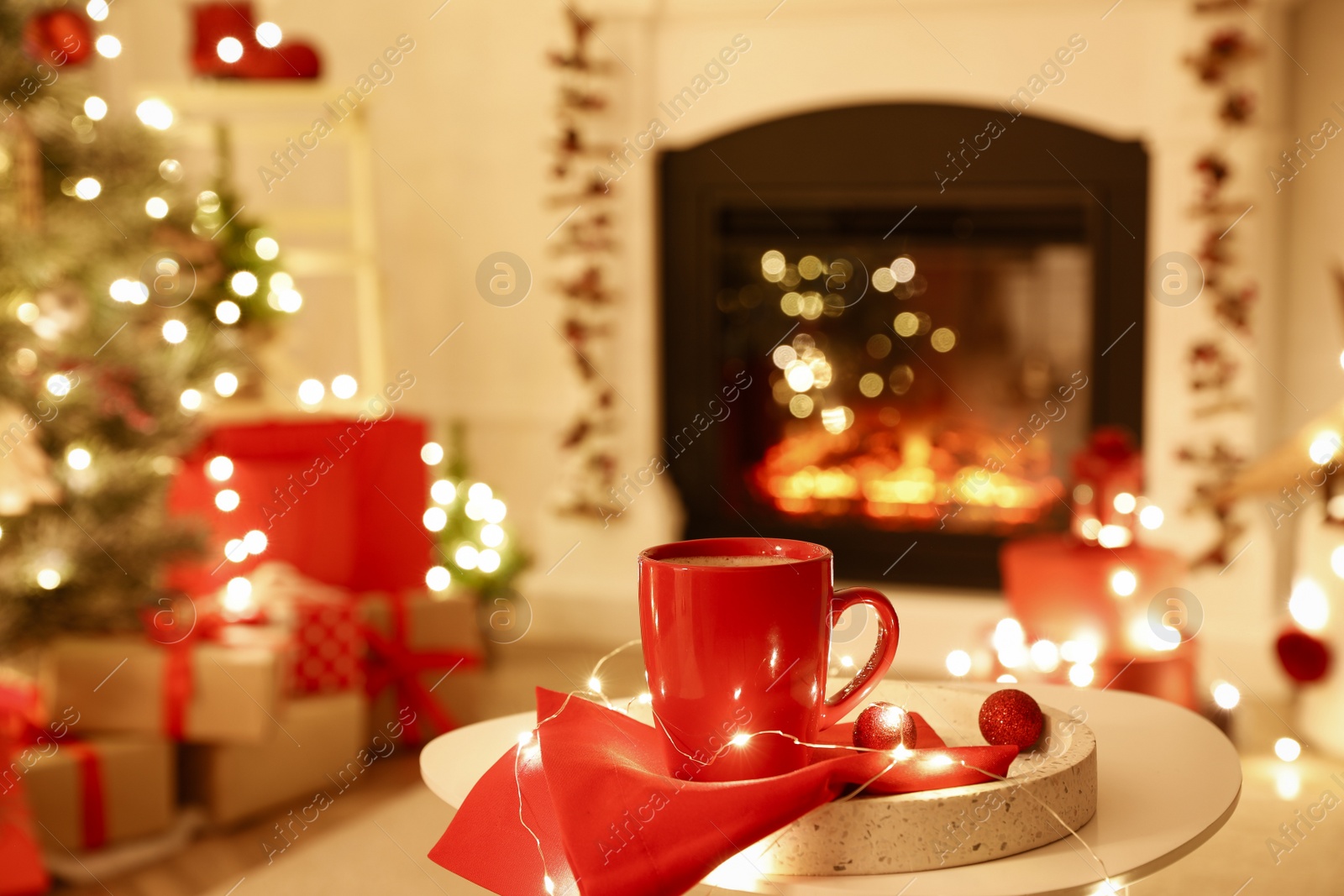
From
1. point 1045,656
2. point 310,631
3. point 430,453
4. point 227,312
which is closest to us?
point 1045,656

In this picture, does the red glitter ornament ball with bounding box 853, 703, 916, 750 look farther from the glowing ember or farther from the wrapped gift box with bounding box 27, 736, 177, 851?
the glowing ember

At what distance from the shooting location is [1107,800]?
58cm

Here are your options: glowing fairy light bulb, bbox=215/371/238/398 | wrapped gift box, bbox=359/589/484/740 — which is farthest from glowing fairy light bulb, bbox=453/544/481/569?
glowing fairy light bulb, bbox=215/371/238/398

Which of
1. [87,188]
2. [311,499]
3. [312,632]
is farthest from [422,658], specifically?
[87,188]

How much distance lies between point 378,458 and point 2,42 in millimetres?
945

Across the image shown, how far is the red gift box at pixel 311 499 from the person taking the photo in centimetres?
217

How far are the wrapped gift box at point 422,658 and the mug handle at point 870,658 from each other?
164 centimetres

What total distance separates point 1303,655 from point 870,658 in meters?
1.69

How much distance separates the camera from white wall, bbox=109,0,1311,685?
2.49 metres

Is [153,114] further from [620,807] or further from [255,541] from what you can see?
[620,807]

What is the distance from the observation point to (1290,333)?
2535 millimetres

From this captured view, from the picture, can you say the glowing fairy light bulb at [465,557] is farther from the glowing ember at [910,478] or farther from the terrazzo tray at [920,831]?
the terrazzo tray at [920,831]

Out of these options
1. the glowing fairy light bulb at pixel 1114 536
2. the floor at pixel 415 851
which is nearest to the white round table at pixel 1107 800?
the floor at pixel 415 851

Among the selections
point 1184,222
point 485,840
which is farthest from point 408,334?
point 485,840
